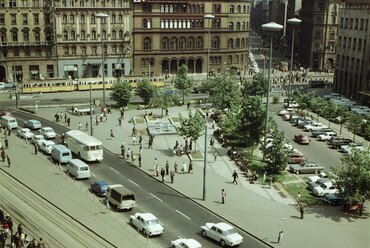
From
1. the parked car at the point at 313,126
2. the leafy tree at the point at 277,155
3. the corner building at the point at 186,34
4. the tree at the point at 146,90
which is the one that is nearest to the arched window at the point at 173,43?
the corner building at the point at 186,34

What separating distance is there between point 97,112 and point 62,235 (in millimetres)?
49414

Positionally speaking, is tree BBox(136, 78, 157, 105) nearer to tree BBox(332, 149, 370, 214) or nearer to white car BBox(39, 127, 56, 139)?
white car BBox(39, 127, 56, 139)

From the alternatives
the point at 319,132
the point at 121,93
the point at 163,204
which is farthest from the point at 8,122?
the point at 319,132

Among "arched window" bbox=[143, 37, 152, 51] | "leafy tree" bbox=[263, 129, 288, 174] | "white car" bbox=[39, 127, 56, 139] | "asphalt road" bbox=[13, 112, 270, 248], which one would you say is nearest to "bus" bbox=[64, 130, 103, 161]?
"asphalt road" bbox=[13, 112, 270, 248]

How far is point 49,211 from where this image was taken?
4481cm

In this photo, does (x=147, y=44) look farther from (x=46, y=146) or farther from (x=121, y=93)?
(x=46, y=146)

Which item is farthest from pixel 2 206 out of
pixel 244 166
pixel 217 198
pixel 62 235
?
pixel 244 166

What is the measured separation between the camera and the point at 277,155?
5772 centimetres

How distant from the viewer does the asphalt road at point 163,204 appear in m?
43.1

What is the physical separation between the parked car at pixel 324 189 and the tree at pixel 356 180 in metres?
4.85

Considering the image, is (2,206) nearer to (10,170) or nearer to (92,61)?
(10,170)

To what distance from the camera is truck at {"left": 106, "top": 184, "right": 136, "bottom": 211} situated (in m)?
46.8

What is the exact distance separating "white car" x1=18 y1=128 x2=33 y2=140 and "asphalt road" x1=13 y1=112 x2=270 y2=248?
1319 centimetres

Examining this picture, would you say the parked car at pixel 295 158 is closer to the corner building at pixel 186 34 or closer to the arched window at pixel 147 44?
the corner building at pixel 186 34
